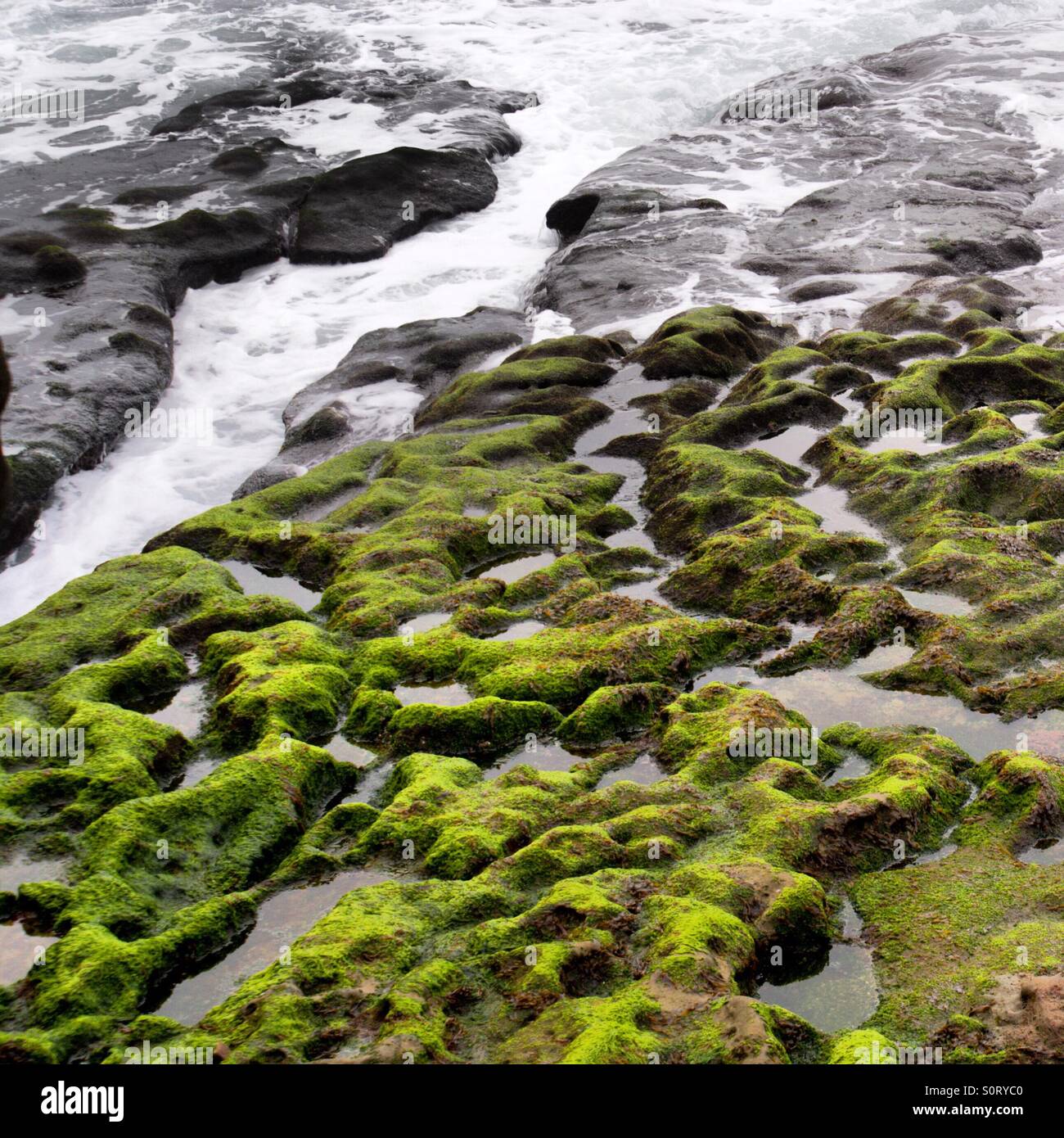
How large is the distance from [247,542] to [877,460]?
9.34 m

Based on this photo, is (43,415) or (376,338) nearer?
(43,415)

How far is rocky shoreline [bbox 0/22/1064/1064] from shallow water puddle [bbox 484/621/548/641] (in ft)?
0.33

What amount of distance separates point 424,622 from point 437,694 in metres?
1.66

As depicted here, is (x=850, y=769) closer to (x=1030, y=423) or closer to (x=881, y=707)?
(x=881, y=707)

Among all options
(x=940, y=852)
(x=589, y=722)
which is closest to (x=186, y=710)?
(x=589, y=722)

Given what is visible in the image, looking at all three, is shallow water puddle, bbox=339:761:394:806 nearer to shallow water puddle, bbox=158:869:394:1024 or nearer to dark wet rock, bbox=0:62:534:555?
shallow water puddle, bbox=158:869:394:1024

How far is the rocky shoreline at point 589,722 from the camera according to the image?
26.2 feet

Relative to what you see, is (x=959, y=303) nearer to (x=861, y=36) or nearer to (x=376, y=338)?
(x=376, y=338)

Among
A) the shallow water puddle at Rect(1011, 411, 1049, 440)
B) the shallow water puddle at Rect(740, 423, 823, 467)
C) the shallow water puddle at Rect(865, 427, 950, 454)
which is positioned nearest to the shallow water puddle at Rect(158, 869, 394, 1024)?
the shallow water puddle at Rect(740, 423, 823, 467)

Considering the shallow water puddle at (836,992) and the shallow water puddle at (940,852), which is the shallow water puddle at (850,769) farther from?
the shallow water puddle at (836,992)

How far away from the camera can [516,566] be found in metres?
15.6

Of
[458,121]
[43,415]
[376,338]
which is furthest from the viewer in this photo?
[458,121]
